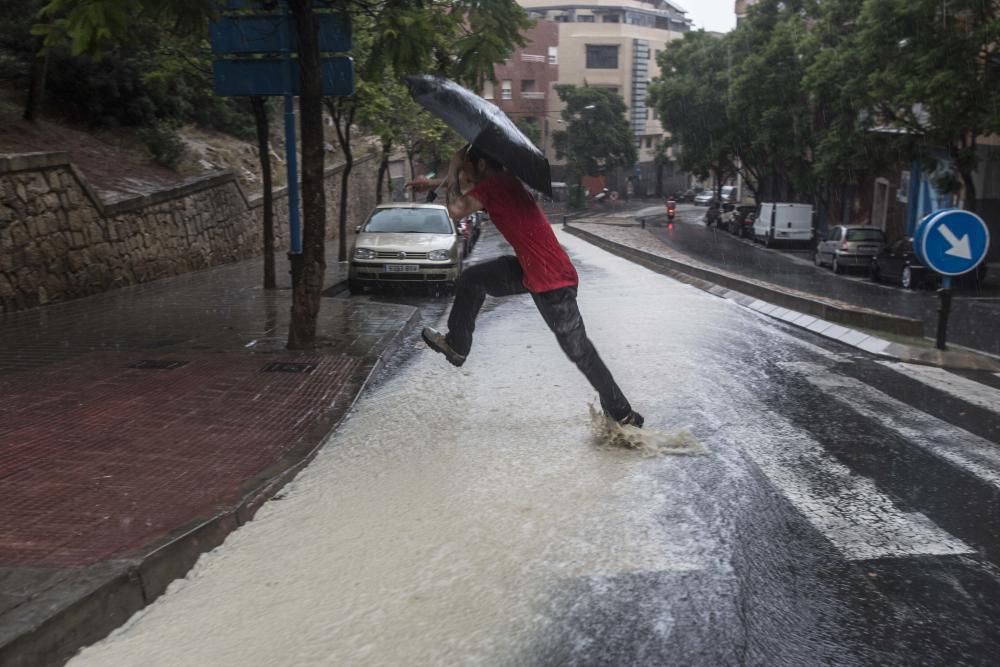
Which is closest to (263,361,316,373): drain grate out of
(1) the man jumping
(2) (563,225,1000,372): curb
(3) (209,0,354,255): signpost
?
(3) (209,0,354,255): signpost

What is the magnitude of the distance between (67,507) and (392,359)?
4963mm

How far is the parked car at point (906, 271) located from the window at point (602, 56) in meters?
62.6

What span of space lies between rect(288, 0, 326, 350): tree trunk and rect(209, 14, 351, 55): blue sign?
126 centimetres

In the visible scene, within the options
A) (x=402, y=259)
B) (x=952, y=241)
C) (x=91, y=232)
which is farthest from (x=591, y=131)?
(x=952, y=241)

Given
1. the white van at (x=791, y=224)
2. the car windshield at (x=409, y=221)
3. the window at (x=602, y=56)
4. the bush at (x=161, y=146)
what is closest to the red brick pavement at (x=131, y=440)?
the car windshield at (x=409, y=221)

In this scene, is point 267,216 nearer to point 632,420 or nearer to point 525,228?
point 525,228

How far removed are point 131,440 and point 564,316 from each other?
9.24 ft

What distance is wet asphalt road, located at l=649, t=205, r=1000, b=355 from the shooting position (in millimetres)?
14445

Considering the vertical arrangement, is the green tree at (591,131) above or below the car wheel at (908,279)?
above

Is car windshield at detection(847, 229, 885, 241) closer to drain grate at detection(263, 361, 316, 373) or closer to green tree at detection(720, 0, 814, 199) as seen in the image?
green tree at detection(720, 0, 814, 199)

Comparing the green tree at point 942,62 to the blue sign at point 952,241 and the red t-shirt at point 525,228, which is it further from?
the red t-shirt at point 525,228

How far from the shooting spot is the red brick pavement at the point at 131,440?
433 centimetres

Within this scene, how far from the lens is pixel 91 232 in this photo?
14.0 meters

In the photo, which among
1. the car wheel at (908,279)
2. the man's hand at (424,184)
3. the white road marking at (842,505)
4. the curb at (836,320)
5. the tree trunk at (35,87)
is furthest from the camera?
the car wheel at (908,279)
